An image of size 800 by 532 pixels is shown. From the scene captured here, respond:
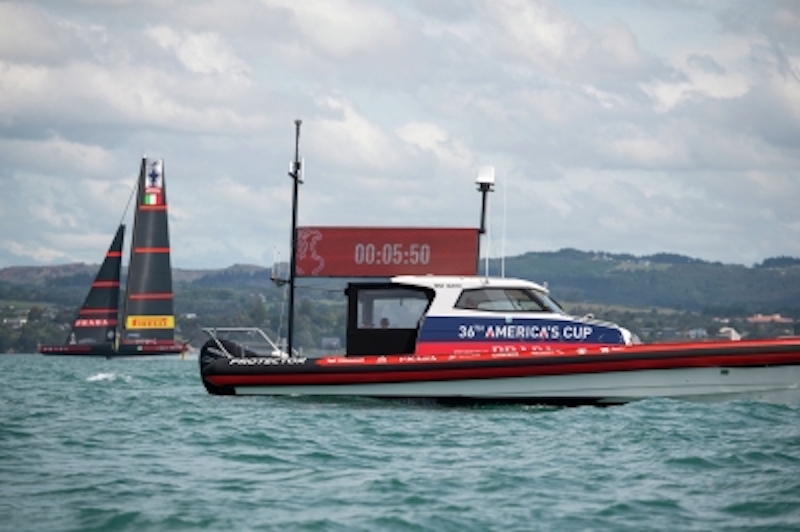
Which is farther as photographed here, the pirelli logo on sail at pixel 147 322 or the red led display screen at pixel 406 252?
the pirelli logo on sail at pixel 147 322

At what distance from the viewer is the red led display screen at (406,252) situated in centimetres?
2397

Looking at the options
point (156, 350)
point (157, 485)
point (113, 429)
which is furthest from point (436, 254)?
point (156, 350)

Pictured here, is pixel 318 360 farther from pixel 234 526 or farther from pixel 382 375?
pixel 234 526

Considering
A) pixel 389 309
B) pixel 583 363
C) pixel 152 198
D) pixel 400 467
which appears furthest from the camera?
pixel 152 198

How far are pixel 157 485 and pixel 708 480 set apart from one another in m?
5.77

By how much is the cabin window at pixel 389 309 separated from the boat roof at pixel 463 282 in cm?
20

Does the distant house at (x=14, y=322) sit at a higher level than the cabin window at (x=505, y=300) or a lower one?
higher

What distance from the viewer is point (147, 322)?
74.1 meters

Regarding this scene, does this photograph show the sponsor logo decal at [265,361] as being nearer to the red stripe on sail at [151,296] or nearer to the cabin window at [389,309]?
the cabin window at [389,309]

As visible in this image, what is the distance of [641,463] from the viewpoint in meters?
16.1

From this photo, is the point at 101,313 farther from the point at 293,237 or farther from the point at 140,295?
the point at 293,237

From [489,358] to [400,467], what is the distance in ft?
19.7

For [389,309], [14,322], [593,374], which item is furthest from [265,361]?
[14,322]

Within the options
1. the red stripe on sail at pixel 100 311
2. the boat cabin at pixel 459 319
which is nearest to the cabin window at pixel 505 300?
the boat cabin at pixel 459 319
